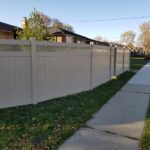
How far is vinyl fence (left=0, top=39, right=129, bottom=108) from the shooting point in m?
6.06

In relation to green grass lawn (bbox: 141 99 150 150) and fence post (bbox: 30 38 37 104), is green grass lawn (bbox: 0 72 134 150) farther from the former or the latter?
green grass lawn (bbox: 141 99 150 150)

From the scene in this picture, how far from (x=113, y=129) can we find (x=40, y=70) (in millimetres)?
2804

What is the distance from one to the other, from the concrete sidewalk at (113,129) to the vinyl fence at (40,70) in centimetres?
164

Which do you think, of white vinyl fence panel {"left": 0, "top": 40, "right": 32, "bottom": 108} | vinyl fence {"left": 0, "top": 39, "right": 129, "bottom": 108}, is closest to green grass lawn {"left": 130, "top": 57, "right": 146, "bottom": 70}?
vinyl fence {"left": 0, "top": 39, "right": 129, "bottom": 108}

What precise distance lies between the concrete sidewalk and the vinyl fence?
5.37 feet

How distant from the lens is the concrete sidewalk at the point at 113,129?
421 cm

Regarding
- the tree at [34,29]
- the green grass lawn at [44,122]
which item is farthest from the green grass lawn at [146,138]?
the tree at [34,29]

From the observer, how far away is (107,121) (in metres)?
5.55

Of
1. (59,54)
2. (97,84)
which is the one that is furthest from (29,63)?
(97,84)

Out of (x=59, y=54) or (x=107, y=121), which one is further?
(x=59, y=54)

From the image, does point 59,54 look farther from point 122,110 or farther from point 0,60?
point 122,110

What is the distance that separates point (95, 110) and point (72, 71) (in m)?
2.18

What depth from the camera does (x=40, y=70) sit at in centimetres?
678

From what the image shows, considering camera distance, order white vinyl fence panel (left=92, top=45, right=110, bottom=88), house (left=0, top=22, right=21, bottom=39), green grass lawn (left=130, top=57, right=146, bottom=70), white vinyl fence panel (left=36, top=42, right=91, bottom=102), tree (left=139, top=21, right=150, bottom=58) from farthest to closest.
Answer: tree (left=139, top=21, right=150, bottom=58), green grass lawn (left=130, top=57, right=146, bottom=70), house (left=0, top=22, right=21, bottom=39), white vinyl fence panel (left=92, top=45, right=110, bottom=88), white vinyl fence panel (left=36, top=42, right=91, bottom=102)
